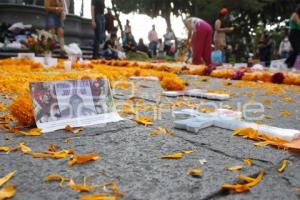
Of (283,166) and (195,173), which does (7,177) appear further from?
(283,166)

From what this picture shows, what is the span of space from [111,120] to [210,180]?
3.21 feet

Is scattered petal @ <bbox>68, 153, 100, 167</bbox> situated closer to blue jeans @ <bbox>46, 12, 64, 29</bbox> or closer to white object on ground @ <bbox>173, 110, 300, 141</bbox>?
white object on ground @ <bbox>173, 110, 300, 141</bbox>

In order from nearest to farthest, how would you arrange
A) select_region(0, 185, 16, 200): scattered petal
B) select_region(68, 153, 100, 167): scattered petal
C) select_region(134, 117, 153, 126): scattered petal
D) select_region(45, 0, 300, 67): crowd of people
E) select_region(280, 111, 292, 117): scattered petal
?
select_region(0, 185, 16, 200): scattered petal < select_region(68, 153, 100, 167): scattered petal < select_region(134, 117, 153, 126): scattered petal < select_region(280, 111, 292, 117): scattered petal < select_region(45, 0, 300, 67): crowd of people

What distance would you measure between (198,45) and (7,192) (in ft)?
28.0

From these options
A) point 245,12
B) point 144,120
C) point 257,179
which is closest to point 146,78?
point 144,120

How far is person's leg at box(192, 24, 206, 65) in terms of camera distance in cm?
927

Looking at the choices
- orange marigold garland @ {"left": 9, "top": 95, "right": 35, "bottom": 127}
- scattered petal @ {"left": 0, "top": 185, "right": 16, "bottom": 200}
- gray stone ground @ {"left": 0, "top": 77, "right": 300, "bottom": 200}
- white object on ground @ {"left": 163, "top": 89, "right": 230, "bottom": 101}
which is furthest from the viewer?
white object on ground @ {"left": 163, "top": 89, "right": 230, "bottom": 101}

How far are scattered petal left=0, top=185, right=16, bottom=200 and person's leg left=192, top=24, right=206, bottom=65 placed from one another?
27.6ft

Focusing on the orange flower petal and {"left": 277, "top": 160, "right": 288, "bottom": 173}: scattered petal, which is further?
{"left": 277, "top": 160, "right": 288, "bottom": 173}: scattered petal

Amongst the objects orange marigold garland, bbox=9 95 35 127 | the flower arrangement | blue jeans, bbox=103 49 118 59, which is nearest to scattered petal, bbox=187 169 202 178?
orange marigold garland, bbox=9 95 35 127

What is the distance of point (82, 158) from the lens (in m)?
1.49

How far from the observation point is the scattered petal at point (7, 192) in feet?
3.76

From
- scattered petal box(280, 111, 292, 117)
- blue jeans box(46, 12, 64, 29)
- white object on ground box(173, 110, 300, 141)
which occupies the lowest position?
scattered petal box(280, 111, 292, 117)

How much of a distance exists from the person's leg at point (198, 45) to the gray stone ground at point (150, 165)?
7.39 metres
